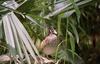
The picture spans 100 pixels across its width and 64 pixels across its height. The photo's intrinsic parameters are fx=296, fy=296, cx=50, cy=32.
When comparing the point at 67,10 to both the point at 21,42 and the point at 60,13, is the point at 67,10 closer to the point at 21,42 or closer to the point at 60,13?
the point at 60,13

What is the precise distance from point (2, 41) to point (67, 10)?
13.1 inches

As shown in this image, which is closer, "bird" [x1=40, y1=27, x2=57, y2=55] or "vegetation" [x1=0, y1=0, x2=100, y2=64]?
"vegetation" [x1=0, y1=0, x2=100, y2=64]

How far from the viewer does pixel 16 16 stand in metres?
1.28

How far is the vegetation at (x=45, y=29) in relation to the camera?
1.19 metres

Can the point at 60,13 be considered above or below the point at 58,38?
above

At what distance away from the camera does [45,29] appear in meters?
1.50

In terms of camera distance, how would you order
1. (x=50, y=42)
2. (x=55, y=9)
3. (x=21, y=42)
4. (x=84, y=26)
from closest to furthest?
→ (x=21, y=42), (x=55, y=9), (x=50, y=42), (x=84, y=26)

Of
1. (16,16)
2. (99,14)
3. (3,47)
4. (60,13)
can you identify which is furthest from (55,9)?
(99,14)

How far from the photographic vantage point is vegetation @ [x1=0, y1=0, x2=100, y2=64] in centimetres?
119

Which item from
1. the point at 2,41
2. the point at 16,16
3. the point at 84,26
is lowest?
the point at 84,26

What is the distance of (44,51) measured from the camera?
4.88ft

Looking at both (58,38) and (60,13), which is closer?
(60,13)

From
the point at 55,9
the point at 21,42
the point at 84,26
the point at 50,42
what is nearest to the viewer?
the point at 21,42

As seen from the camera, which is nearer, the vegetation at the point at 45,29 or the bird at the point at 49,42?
the vegetation at the point at 45,29
